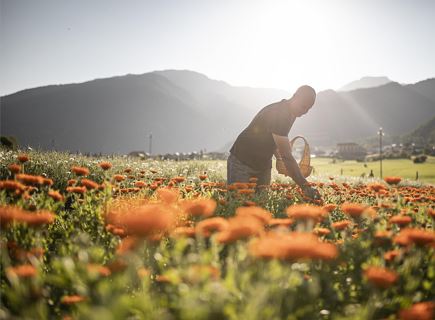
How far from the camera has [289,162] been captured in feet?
18.7

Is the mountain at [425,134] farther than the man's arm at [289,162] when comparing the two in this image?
Yes

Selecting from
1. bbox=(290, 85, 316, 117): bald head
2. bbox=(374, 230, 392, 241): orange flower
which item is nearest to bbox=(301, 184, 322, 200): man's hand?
bbox=(290, 85, 316, 117): bald head

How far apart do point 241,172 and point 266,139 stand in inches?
35.3

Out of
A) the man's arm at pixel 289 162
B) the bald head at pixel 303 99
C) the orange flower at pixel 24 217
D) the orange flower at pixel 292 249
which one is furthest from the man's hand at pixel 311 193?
the orange flower at pixel 24 217

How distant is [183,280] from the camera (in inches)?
98.0

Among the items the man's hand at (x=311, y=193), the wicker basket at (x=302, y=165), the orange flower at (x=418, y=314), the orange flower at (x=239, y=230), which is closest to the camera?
the orange flower at (x=418, y=314)

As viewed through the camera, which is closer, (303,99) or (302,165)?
(303,99)

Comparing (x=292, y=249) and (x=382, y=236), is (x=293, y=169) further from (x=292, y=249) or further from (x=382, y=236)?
(x=292, y=249)

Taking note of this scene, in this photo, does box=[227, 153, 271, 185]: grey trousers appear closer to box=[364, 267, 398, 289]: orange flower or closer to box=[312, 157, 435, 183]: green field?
box=[364, 267, 398, 289]: orange flower

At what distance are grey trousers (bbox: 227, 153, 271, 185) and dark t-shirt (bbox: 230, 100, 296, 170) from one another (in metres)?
0.09

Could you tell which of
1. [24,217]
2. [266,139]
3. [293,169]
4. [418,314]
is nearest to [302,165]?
[266,139]

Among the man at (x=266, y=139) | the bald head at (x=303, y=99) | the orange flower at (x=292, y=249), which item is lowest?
the orange flower at (x=292, y=249)

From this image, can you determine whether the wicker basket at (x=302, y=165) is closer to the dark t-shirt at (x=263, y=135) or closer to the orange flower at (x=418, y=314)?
the dark t-shirt at (x=263, y=135)

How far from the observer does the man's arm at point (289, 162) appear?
218 inches
